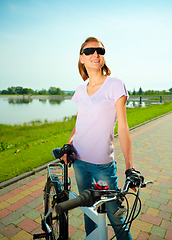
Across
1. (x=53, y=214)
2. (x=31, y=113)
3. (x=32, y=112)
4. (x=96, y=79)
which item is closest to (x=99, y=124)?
(x=96, y=79)

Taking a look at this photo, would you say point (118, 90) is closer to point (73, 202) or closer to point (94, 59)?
point (94, 59)

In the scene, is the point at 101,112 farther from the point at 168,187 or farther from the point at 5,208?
the point at 168,187

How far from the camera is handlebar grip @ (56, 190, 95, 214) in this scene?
39.9 inches

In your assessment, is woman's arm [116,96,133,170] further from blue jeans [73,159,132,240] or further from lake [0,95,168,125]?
lake [0,95,168,125]

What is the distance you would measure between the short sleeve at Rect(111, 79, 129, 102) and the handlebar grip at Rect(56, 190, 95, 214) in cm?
80

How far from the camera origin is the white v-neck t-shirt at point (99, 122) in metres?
1.69

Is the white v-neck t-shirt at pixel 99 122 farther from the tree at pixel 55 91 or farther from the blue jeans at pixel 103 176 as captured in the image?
the tree at pixel 55 91

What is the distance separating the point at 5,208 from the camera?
10.6ft

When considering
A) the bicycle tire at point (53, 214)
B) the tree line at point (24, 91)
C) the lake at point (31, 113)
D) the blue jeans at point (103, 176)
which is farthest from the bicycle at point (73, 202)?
the tree line at point (24, 91)

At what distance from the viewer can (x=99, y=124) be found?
172 cm

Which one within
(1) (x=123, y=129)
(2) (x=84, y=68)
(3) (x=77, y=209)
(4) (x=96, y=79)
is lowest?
(3) (x=77, y=209)

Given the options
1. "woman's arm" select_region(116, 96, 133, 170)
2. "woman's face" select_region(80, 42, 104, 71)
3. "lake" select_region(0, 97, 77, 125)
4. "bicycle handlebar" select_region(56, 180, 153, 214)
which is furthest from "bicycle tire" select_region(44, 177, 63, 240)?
"lake" select_region(0, 97, 77, 125)

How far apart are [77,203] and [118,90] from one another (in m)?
0.93

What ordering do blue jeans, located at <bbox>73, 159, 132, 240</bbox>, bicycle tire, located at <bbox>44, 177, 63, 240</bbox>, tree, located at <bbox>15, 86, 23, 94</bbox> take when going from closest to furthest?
blue jeans, located at <bbox>73, 159, 132, 240</bbox> < bicycle tire, located at <bbox>44, 177, 63, 240</bbox> < tree, located at <bbox>15, 86, 23, 94</bbox>
